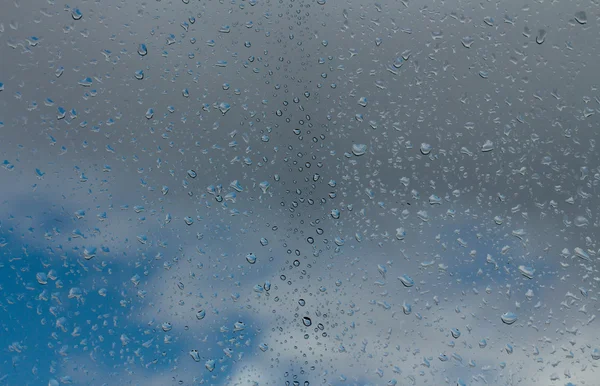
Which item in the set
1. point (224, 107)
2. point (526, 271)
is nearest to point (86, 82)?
Answer: point (224, 107)

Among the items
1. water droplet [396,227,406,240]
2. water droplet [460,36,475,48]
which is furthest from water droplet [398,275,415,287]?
water droplet [460,36,475,48]

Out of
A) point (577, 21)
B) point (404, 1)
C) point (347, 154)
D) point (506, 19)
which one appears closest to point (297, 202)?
point (347, 154)

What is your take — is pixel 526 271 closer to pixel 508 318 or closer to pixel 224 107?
pixel 508 318

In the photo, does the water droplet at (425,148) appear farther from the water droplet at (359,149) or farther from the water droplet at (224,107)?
the water droplet at (224,107)

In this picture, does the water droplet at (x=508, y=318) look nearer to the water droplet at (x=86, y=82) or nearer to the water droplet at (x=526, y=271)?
the water droplet at (x=526, y=271)

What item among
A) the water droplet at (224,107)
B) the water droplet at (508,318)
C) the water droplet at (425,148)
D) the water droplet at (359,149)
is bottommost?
the water droplet at (508,318)

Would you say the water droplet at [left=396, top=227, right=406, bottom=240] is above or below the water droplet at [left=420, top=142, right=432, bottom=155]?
below

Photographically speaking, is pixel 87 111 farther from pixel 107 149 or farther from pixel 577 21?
pixel 577 21

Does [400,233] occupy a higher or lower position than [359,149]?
lower

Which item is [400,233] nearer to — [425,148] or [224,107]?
[425,148]

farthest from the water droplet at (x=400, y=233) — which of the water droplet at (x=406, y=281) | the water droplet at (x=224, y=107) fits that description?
the water droplet at (x=224, y=107)

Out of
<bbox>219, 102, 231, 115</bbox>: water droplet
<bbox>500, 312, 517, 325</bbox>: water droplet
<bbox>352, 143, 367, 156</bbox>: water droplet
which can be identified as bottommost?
<bbox>500, 312, 517, 325</bbox>: water droplet

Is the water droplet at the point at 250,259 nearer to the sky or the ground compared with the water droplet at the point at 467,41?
nearer to the ground

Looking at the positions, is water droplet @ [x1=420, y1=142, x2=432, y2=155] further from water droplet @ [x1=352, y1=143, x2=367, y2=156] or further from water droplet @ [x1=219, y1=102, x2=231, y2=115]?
water droplet @ [x1=219, y1=102, x2=231, y2=115]
